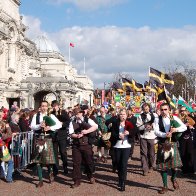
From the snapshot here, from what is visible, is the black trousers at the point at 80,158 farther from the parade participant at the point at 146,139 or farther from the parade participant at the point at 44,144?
the parade participant at the point at 146,139

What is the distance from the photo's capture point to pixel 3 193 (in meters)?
8.84

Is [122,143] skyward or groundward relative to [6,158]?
skyward

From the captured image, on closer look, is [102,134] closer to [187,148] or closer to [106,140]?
[106,140]

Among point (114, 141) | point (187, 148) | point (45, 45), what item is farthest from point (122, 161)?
point (45, 45)

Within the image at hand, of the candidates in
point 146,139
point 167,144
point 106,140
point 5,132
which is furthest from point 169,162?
point 5,132

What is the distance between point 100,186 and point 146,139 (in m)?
2.60

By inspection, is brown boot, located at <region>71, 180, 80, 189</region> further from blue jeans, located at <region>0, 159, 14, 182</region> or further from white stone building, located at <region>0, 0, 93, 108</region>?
white stone building, located at <region>0, 0, 93, 108</region>

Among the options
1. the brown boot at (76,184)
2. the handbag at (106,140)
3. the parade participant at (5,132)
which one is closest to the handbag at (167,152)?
the brown boot at (76,184)

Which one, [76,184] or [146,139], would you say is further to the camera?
[146,139]

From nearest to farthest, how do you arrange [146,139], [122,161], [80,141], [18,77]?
[122,161], [80,141], [146,139], [18,77]

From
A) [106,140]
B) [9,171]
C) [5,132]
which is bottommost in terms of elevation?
[9,171]

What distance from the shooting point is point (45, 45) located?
89.3 m

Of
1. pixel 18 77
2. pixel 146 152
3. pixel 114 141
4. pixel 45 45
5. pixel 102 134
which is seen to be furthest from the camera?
pixel 45 45

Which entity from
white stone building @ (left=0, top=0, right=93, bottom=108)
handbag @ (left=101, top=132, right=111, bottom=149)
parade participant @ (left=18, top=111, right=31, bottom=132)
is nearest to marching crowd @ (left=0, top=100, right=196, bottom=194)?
parade participant @ (left=18, top=111, right=31, bottom=132)
